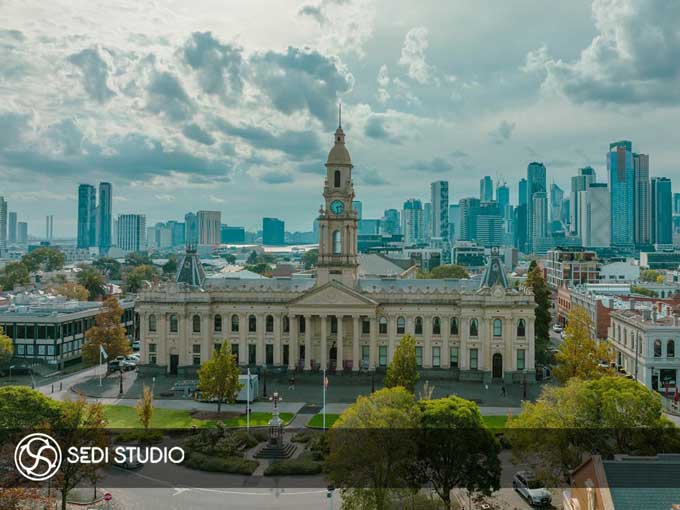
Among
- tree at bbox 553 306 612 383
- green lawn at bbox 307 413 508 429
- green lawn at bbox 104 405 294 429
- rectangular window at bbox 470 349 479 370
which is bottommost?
green lawn at bbox 104 405 294 429

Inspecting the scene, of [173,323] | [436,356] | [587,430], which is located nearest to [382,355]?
[436,356]

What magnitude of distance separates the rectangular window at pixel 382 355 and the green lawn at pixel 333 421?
811 inches

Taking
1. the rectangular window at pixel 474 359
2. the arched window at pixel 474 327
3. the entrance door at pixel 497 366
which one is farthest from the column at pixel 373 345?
the entrance door at pixel 497 366

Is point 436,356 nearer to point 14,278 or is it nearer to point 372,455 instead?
point 372,455

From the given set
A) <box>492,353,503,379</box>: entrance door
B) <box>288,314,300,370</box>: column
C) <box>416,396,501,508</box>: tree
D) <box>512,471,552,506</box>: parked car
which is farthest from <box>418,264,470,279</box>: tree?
<box>416,396,501,508</box>: tree

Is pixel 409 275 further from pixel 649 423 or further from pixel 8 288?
pixel 649 423

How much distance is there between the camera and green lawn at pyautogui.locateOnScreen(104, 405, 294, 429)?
63156mm

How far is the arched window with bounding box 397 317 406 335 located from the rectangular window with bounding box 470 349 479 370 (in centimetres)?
913

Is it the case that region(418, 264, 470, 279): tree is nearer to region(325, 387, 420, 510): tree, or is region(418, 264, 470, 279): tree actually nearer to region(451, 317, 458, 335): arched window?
region(451, 317, 458, 335): arched window

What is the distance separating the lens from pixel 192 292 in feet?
292

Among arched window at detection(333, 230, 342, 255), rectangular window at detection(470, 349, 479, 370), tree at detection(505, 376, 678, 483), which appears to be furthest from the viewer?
arched window at detection(333, 230, 342, 255)

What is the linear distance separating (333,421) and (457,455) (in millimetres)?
27259

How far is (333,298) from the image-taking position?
85.5 m

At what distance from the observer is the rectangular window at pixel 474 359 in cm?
8469
